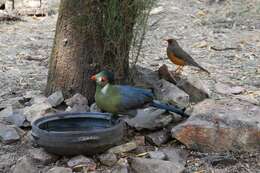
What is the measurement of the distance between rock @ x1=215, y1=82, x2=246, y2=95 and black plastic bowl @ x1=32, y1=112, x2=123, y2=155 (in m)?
1.96

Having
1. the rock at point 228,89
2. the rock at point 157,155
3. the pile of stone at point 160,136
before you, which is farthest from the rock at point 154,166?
the rock at point 228,89

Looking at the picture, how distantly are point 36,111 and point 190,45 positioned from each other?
4.05m

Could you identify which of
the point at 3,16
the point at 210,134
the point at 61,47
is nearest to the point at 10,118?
the point at 61,47

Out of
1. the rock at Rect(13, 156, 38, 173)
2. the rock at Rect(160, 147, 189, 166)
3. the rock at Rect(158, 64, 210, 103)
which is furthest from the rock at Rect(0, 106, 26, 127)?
the rock at Rect(158, 64, 210, 103)

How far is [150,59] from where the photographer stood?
775 centimetres

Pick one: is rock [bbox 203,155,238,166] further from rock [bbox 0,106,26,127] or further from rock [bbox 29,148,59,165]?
rock [bbox 0,106,26,127]

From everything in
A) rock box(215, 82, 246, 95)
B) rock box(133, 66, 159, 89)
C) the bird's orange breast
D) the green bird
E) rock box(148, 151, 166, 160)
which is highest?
the green bird

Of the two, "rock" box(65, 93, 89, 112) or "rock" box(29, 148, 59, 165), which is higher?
"rock" box(65, 93, 89, 112)

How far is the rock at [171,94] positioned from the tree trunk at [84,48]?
36 cm

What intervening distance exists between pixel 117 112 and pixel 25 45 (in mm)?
4631

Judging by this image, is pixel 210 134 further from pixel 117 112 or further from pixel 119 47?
pixel 119 47

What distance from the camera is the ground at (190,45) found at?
6465mm

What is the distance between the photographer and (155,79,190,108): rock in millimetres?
5184

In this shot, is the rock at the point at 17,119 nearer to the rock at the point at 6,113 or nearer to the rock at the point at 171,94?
the rock at the point at 6,113
